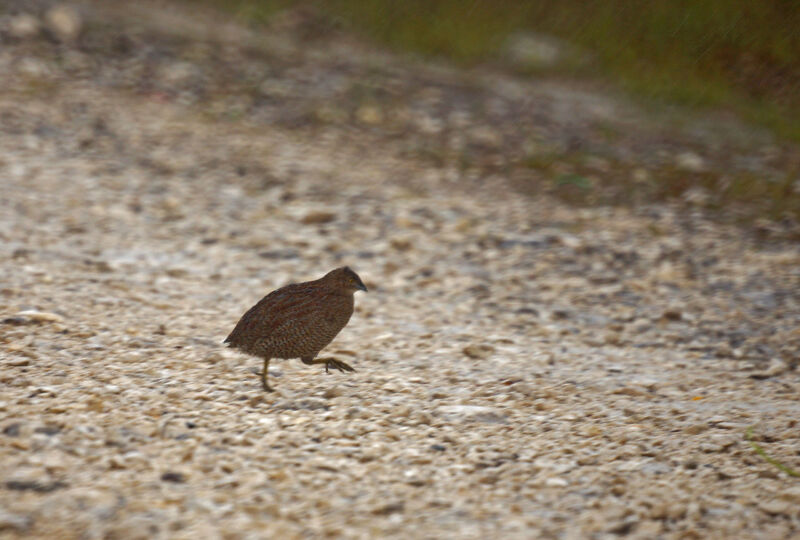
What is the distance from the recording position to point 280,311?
18.6ft

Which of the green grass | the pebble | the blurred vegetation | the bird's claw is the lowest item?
the bird's claw

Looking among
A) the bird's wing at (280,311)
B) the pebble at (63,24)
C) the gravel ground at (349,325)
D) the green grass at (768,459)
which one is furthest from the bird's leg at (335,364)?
the pebble at (63,24)

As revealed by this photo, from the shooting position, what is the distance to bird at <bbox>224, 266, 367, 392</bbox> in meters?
5.57

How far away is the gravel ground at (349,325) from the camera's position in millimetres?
4406

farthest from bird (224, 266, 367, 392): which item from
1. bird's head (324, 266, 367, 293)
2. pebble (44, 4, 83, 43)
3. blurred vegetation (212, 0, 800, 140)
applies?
pebble (44, 4, 83, 43)

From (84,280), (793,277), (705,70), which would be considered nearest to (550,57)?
(705,70)

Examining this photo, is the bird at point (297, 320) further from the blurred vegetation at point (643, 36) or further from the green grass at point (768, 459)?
the blurred vegetation at point (643, 36)

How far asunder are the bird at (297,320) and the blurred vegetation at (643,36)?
27.7 feet

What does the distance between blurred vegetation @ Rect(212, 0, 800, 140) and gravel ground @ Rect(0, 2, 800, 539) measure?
873 mm

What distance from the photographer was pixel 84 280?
7.75m

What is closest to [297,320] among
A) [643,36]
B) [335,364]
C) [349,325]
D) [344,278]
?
[344,278]

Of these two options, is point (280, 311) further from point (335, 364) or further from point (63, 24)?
point (63, 24)

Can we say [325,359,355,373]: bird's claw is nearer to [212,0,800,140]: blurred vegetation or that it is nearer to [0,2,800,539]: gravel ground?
[0,2,800,539]: gravel ground

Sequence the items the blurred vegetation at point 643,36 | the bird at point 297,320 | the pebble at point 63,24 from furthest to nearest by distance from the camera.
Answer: the pebble at point 63,24
the blurred vegetation at point 643,36
the bird at point 297,320
